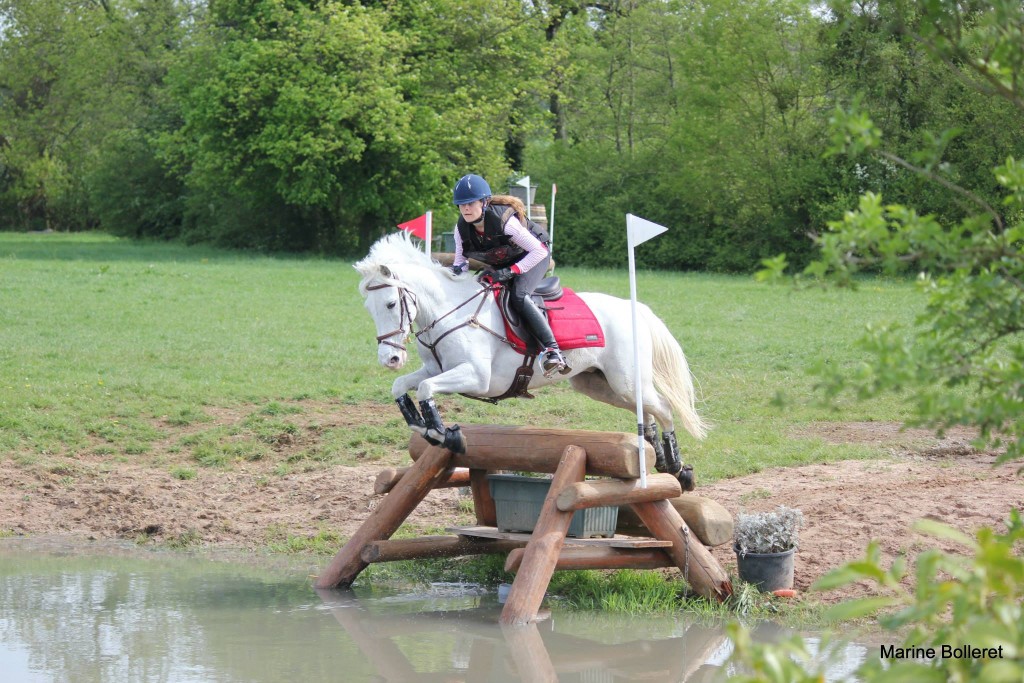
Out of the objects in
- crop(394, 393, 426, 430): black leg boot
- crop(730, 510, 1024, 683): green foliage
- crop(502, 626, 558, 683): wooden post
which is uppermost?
crop(730, 510, 1024, 683): green foliage

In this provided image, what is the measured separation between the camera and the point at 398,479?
8141 millimetres

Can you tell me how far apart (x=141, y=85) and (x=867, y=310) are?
38158 millimetres

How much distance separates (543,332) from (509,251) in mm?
586

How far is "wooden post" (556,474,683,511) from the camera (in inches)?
275

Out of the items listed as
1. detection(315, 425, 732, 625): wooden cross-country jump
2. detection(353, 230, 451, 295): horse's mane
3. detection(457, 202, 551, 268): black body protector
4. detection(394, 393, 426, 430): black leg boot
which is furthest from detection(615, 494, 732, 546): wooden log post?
detection(353, 230, 451, 295): horse's mane

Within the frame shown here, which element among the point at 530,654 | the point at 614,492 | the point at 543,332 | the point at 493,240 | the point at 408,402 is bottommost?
the point at 530,654

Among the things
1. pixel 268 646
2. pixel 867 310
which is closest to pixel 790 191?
pixel 867 310

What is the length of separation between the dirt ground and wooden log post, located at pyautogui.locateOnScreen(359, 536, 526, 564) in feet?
3.71

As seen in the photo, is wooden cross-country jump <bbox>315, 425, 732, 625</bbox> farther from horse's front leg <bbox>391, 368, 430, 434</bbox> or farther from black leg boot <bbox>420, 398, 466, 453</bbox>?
horse's front leg <bbox>391, 368, 430, 434</bbox>

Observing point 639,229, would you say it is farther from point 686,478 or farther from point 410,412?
point 686,478

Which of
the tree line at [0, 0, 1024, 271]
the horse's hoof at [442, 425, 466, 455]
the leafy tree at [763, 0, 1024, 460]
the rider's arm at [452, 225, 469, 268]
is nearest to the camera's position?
the leafy tree at [763, 0, 1024, 460]

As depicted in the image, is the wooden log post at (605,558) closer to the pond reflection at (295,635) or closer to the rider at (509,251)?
the pond reflection at (295,635)

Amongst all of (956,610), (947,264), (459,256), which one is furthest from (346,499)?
(956,610)

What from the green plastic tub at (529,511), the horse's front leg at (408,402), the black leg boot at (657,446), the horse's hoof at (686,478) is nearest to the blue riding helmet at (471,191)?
the horse's front leg at (408,402)
